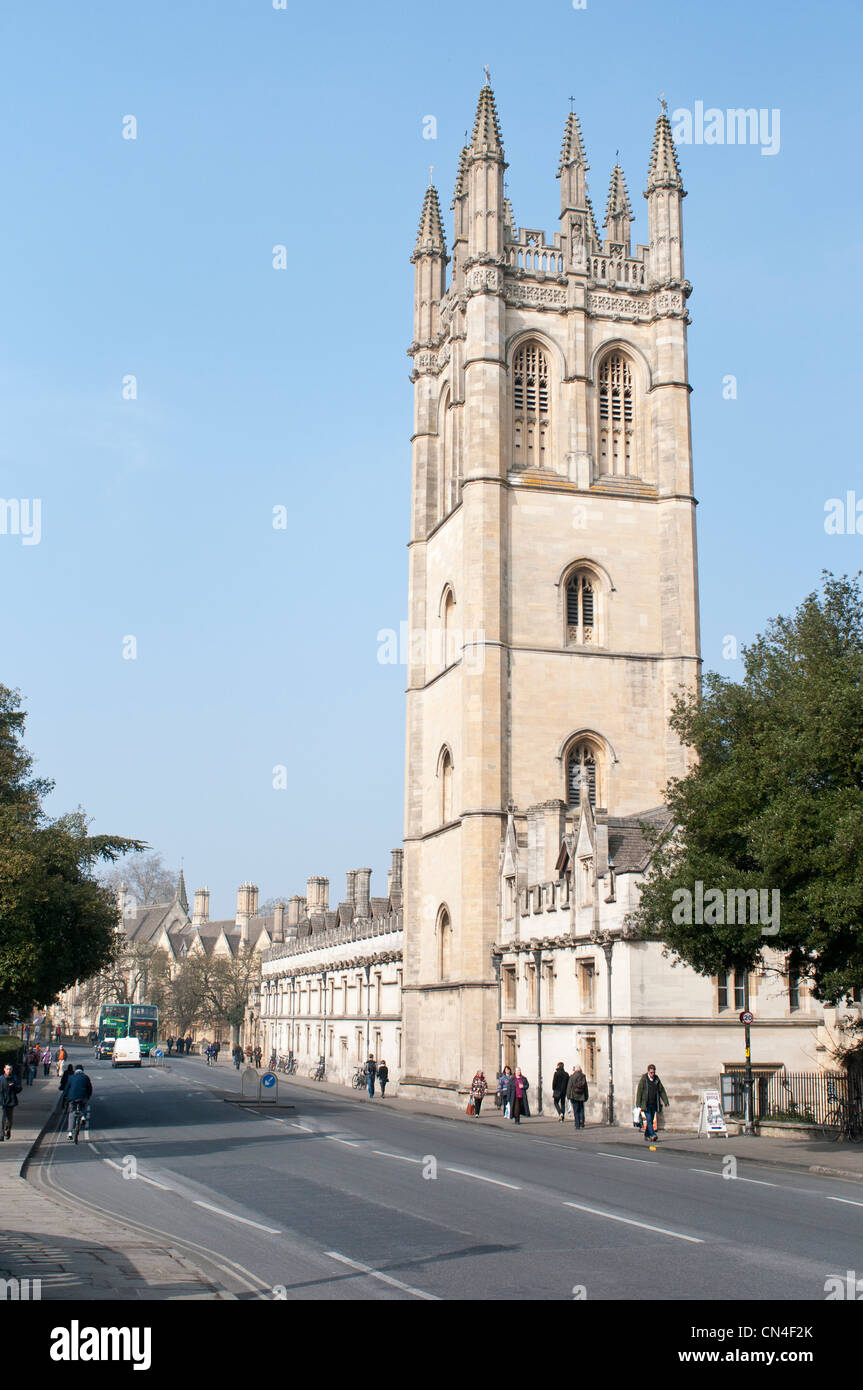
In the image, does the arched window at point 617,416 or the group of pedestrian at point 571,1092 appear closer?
→ the group of pedestrian at point 571,1092

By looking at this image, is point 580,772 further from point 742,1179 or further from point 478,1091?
point 742,1179

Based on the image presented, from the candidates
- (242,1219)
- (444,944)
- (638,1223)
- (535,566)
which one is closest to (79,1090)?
(242,1219)

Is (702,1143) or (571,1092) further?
(571,1092)

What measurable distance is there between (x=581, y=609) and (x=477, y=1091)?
726 inches

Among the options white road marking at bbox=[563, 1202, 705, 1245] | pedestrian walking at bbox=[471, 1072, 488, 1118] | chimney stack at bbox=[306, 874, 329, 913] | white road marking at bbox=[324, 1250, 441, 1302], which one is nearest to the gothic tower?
pedestrian walking at bbox=[471, 1072, 488, 1118]

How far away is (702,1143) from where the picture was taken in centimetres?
2811

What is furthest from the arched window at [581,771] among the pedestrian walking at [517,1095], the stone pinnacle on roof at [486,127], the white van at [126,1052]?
the white van at [126,1052]

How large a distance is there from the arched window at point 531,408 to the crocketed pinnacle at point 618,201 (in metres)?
9.62

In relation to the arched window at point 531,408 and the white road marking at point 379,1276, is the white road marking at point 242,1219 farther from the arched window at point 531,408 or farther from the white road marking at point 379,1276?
the arched window at point 531,408

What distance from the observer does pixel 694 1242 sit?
13031 mm

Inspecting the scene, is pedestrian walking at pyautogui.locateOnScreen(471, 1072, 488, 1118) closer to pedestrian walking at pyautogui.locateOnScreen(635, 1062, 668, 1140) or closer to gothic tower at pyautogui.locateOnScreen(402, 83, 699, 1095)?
gothic tower at pyautogui.locateOnScreen(402, 83, 699, 1095)

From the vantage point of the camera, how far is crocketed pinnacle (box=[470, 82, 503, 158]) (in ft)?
169

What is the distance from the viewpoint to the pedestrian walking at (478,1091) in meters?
40.2

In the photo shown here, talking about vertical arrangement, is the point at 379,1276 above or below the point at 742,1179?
above
